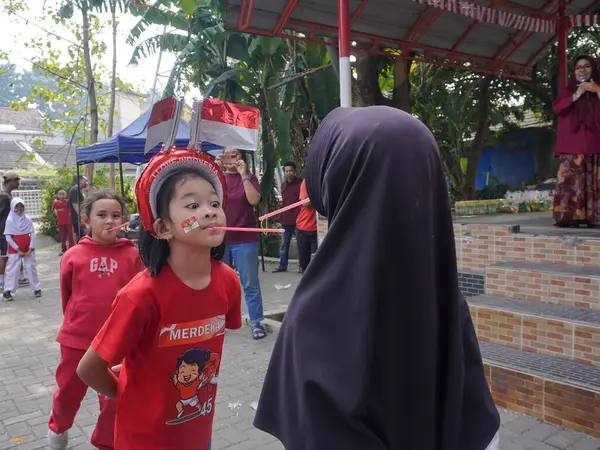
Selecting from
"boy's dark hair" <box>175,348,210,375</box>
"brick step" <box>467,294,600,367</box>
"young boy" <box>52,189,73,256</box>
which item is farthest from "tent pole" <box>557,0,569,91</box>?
"young boy" <box>52,189,73,256</box>

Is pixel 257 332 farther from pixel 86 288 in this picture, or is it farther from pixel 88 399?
pixel 86 288

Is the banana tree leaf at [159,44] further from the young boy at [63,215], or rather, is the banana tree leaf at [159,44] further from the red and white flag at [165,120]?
the red and white flag at [165,120]

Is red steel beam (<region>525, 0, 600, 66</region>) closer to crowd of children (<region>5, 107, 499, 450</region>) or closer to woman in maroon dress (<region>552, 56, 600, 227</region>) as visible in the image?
woman in maroon dress (<region>552, 56, 600, 227</region>)

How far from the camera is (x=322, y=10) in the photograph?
213 inches

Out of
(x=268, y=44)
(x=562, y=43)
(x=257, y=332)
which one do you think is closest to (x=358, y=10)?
(x=562, y=43)

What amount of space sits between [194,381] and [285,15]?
4.25m

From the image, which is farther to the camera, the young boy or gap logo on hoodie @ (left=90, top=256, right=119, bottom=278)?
the young boy

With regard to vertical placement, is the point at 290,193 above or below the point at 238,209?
above

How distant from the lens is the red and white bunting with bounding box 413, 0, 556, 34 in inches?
205

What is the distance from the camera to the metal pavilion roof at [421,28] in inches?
208

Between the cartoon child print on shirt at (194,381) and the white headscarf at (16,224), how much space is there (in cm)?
742

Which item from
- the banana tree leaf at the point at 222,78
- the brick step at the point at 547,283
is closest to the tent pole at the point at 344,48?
the brick step at the point at 547,283

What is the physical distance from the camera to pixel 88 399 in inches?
160

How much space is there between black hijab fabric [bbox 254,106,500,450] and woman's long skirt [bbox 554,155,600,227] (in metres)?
4.54
